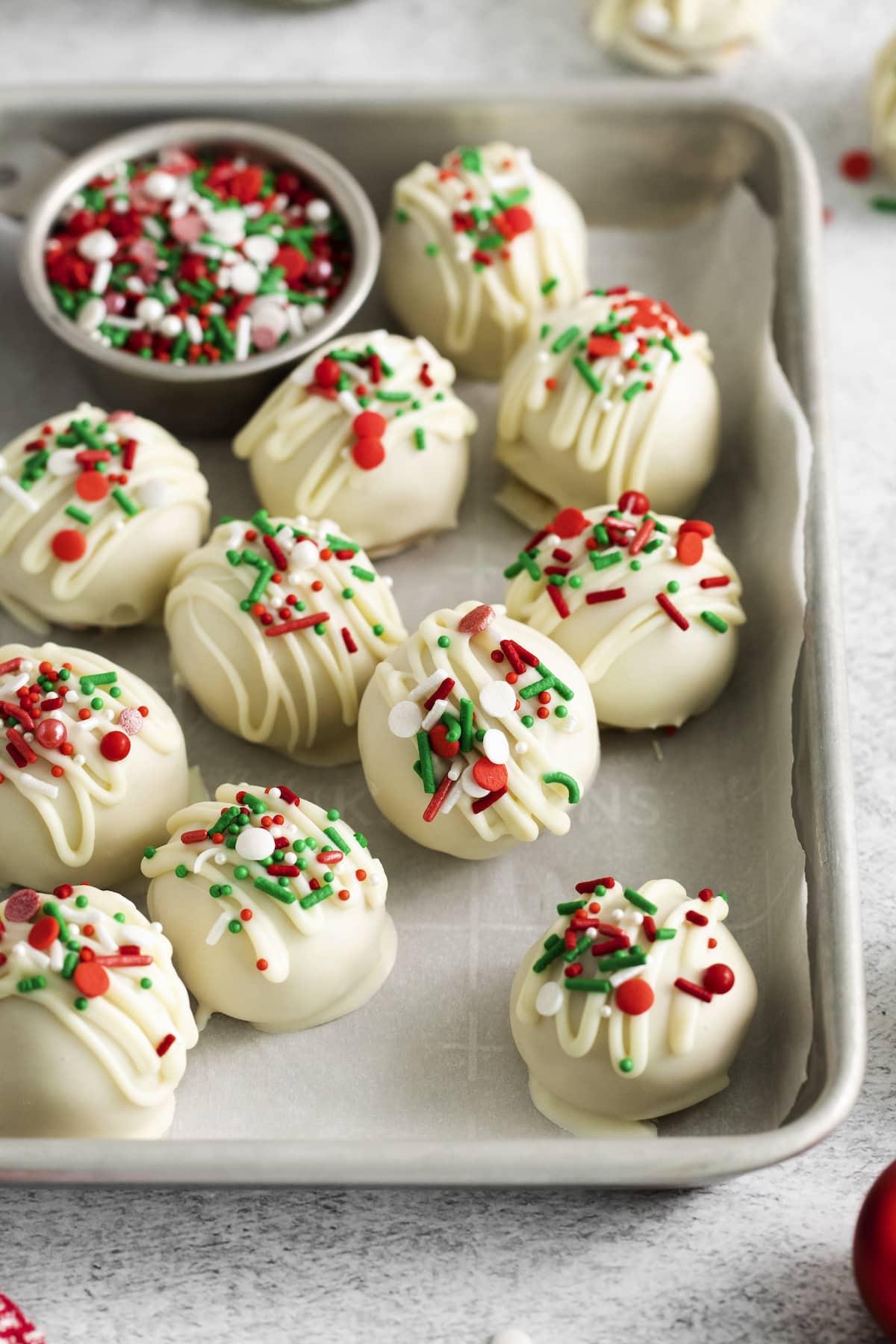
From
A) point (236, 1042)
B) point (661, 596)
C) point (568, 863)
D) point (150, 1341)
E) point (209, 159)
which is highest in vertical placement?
point (209, 159)

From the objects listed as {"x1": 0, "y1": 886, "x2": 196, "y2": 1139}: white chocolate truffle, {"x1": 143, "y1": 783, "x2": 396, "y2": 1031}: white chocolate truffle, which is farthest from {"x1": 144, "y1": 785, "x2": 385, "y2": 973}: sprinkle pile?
{"x1": 0, "y1": 886, "x2": 196, "y2": 1139}: white chocolate truffle

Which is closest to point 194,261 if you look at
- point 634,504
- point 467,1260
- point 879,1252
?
point 634,504

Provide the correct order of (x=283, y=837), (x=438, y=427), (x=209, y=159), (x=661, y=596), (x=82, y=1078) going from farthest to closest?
1. (x=209, y=159)
2. (x=438, y=427)
3. (x=661, y=596)
4. (x=283, y=837)
5. (x=82, y=1078)

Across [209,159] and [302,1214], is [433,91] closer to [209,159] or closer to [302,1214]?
[209,159]

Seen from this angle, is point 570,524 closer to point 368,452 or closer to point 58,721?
point 368,452

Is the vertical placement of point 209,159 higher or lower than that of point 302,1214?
higher

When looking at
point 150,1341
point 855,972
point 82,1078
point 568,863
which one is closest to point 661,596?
point 568,863

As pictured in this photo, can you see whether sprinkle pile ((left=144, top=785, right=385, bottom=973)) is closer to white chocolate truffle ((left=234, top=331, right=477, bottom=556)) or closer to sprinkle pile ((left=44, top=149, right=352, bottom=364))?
white chocolate truffle ((left=234, top=331, right=477, bottom=556))
